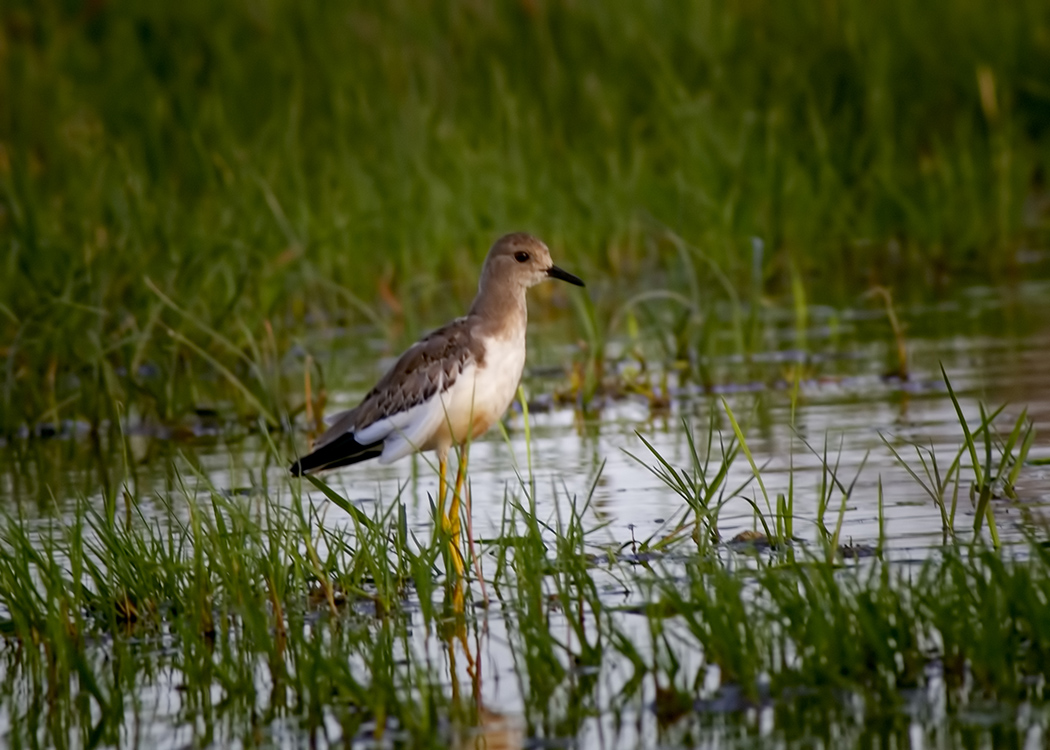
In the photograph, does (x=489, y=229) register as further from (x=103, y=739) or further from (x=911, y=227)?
(x=103, y=739)

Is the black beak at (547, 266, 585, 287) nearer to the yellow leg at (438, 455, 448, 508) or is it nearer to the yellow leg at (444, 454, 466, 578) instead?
the yellow leg at (438, 455, 448, 508)

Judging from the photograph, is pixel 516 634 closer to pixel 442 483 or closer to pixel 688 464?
pixel 442 483

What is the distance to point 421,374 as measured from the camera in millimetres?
6266

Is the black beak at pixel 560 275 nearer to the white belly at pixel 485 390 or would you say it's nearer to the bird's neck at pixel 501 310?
the bird's neck at pixel 501 310

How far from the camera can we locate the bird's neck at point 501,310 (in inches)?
248

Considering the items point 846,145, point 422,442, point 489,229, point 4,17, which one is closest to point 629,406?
point 422,442

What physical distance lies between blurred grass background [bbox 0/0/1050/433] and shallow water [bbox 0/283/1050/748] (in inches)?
31.0

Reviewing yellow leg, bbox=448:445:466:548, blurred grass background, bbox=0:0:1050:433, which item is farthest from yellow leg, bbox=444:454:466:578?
blurred grass background, bbox=0:0:1050:433

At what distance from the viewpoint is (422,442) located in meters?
6.24

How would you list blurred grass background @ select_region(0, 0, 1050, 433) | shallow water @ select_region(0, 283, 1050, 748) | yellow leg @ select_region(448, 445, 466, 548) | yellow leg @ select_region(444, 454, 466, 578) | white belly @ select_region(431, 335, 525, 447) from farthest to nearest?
blurred grass background @ select_region(0, 0, 1050, 433)
white belly @ select_region(431, 335, 525, 447)
yellow leg @ select_region(448, 445, 466, 548)
yellow leg @ select_region(444, 454, 466, 578)
shallow water @ select_region(0, 283, 1050, 748)

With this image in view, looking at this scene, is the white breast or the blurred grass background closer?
the white breast

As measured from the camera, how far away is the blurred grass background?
10.6 metres

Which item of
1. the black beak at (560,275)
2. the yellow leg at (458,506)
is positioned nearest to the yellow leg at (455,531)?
the yellow leg at (458,506)

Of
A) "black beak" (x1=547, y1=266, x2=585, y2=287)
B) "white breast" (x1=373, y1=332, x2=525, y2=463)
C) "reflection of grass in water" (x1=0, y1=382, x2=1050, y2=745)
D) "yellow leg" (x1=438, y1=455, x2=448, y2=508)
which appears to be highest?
"black beak" (x1=547, y1=266, x2=585, y2=287)
